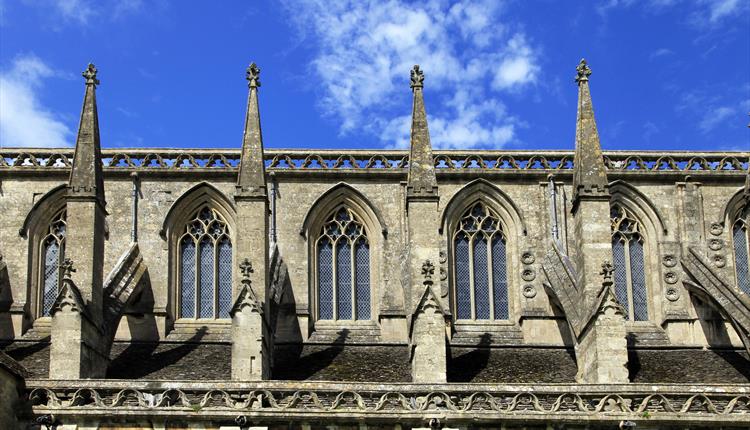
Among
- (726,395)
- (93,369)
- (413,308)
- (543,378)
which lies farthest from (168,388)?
(726,395)

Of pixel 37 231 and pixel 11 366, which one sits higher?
pixel 37 231

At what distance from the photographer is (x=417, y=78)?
3250 centimetres

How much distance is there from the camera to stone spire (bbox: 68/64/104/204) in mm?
30469

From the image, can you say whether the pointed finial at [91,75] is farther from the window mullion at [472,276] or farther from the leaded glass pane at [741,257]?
the leaded glass pane at [741,257]

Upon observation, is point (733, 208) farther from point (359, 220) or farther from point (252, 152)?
point (252, 152)

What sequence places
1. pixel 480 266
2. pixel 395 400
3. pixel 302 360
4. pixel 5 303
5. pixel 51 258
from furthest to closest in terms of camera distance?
pixel 480 266, pixel 51 258, pixel 5 303, pixel 302 360, pixel 395 400

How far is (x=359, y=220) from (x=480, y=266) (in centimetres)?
328

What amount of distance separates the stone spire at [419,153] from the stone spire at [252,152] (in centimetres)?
344

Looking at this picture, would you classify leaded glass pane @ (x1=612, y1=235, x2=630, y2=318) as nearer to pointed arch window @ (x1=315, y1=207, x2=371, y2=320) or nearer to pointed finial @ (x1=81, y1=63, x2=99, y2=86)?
pointed arch window @ (x1=315, y1=207, x2=371, y2=320)

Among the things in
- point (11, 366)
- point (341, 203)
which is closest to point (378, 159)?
point (341, 203)

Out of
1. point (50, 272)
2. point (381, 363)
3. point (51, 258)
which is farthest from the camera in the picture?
point (51, 258)

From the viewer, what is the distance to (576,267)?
32.5 metres

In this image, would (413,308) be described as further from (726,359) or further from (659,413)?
(726,359)

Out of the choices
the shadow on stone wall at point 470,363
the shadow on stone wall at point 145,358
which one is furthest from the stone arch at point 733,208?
the shadow on stone wall at point 145,358
